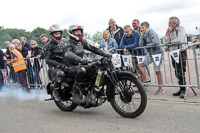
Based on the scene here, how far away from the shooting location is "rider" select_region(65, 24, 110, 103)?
5664mm

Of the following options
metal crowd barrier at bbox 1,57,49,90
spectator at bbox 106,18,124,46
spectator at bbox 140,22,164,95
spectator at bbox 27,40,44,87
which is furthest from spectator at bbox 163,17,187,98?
spectator at bbox 27,40,44,87

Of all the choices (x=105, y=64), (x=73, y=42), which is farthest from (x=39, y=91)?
(x=105, y=64)

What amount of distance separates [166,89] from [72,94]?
135 inches

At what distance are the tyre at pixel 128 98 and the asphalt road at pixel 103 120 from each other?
0.52 feet

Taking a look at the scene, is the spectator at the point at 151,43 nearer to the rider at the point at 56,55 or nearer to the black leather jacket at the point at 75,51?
the black leather jacket at the point at 75,51

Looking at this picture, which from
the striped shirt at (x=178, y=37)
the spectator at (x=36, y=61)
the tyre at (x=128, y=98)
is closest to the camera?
the tyre at (x=128, y=98)

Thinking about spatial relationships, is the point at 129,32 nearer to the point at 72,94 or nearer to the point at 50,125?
the point at 72,94

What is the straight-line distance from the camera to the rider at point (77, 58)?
5664mm

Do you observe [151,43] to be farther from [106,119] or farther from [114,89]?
[106,119]

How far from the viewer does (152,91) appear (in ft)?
27.1

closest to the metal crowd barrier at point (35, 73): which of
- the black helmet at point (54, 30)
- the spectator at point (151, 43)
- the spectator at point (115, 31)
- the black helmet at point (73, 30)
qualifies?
the spectator at point (115, 31)

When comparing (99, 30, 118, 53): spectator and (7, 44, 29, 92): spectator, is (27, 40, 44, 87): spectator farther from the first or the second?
(99, 30, 118, 53): spectator

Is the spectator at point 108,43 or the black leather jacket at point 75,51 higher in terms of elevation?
the spectator at point 108,43

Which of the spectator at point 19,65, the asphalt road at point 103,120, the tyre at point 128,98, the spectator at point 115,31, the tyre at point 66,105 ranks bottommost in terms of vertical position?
the asphalt road at point 103,120
